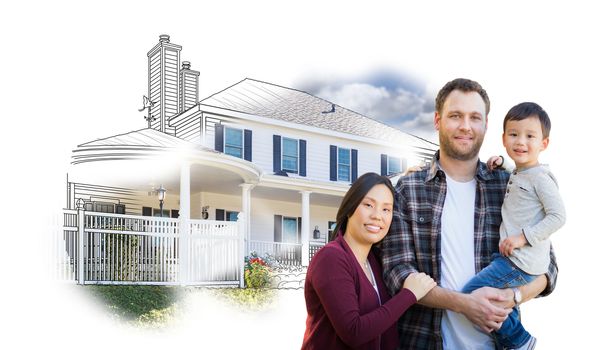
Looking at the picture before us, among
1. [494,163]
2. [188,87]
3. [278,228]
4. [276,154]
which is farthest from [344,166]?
[494,163]

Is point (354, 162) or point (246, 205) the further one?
point (354, 162)

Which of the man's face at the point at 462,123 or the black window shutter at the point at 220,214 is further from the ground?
the man's face at the point at 462,123

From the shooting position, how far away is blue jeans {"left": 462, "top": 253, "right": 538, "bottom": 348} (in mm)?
1946

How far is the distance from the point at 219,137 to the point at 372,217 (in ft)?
15.4

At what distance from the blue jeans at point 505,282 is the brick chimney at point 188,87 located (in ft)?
13.9

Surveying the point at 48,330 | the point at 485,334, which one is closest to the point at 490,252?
the point at 485,334

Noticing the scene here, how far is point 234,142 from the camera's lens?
6570 mm

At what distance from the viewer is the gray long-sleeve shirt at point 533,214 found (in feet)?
6.37

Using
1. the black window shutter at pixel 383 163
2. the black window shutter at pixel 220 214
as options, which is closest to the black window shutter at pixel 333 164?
the black window shutter at pixel 383 163

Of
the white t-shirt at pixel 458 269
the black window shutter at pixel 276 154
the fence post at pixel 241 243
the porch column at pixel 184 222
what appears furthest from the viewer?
the black window shutter at pixel 276 154

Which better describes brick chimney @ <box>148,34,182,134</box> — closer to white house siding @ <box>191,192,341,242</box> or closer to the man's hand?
white house siding @ <box>191,192,341,242</box>

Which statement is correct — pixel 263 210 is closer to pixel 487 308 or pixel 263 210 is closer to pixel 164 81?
pixel 164 81

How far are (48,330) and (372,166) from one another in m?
3.56

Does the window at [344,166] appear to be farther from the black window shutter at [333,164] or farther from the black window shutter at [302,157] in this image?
the black window shutter at [302,157]
